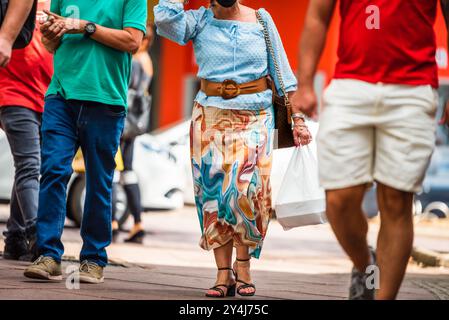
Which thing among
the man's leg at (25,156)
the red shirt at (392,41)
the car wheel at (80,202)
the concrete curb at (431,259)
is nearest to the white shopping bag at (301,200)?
the red shirt at (392,41)

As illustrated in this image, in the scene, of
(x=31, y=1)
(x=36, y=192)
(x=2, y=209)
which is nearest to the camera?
(x=31, y=1)

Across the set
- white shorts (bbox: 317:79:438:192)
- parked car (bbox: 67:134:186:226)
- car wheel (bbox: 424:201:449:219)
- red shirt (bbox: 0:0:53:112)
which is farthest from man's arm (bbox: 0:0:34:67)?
car wheel (bbox: 424:201:449:219)

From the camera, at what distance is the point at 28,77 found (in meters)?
7.88

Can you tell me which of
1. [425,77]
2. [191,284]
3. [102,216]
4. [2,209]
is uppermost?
[425,77]

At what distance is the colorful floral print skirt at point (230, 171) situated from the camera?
6395 mm

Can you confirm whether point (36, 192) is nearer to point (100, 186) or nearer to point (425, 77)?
point (100, 186)

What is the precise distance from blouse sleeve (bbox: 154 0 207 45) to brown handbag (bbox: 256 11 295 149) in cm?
42

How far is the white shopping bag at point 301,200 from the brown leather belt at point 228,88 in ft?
1.72

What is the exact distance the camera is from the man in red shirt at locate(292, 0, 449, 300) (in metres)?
4.83

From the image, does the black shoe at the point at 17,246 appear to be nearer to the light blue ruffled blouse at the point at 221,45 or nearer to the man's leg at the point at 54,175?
the man's leg at the point at 54,175
